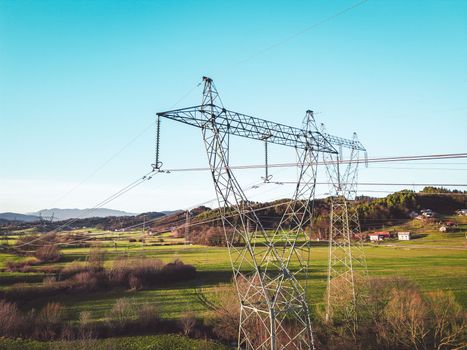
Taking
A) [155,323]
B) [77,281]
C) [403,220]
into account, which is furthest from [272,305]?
[403,220]

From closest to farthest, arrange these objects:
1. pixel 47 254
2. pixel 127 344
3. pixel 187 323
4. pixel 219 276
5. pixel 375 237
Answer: pixel 127 344 < pixel 187 323 < pixel 219 276 < pixel 47 254 < pixel 375 237

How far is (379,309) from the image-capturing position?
2267 cm

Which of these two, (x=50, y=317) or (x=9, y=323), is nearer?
(x=9, y=323)

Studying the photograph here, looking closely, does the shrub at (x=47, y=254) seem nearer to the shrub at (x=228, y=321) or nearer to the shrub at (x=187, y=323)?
the shrub at (x=187, y=323)

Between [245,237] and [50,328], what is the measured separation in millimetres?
27388

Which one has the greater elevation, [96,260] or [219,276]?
[96,260]

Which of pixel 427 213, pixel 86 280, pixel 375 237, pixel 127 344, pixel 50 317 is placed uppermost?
pixel 427 213

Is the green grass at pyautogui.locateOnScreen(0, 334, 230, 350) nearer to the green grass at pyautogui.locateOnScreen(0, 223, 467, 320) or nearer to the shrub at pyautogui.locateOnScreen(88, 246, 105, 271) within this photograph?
the green grass at pyautogui.locateOnScreen(0, 223, 467, 320)

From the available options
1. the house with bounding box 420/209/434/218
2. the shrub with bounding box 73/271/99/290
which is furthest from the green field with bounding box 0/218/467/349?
the house with bounding box 420/209/434/218

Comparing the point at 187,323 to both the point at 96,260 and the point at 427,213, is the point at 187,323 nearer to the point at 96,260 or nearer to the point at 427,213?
the point at 96,260

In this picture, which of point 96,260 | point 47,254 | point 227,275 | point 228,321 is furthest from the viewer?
point 47,254

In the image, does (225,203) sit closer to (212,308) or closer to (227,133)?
(227,133)

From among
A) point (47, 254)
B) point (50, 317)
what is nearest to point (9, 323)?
point (50, 317)

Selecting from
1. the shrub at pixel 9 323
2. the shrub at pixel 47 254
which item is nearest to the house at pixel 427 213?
the shrub at pixel 47 254
